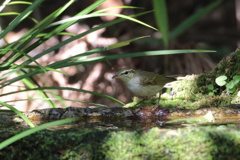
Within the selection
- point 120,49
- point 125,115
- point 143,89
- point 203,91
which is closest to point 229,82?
point 203,91

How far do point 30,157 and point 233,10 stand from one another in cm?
651

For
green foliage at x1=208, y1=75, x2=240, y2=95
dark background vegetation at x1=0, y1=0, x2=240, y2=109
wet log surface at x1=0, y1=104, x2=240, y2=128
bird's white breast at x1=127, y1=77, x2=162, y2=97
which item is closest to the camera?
wet log surface at x1=0, y1=104, x2=240, y2=128

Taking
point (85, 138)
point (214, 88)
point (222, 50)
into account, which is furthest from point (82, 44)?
point (85, 138)

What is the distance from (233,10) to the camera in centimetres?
774

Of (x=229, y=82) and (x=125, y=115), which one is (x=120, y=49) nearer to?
(x=229, y=82)

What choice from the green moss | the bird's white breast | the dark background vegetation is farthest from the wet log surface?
the dark background vegetation

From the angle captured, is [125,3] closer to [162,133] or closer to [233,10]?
[233,10]

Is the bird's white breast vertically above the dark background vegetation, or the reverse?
the dark background vegetation

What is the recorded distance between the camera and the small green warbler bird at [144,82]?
3664 mm

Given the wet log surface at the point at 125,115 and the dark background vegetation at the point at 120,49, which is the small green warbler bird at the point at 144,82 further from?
the dark background vegetation at the point at 120,49

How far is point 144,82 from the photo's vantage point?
3.75 m

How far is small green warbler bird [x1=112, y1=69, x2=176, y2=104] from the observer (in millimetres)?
3664

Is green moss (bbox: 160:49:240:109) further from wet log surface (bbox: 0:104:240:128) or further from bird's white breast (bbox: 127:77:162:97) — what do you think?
wet log surface (bbox: 0:104:240:128)

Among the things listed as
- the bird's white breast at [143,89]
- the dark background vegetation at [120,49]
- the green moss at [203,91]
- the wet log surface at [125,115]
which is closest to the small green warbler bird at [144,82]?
the bird's white breast at [143,89]
